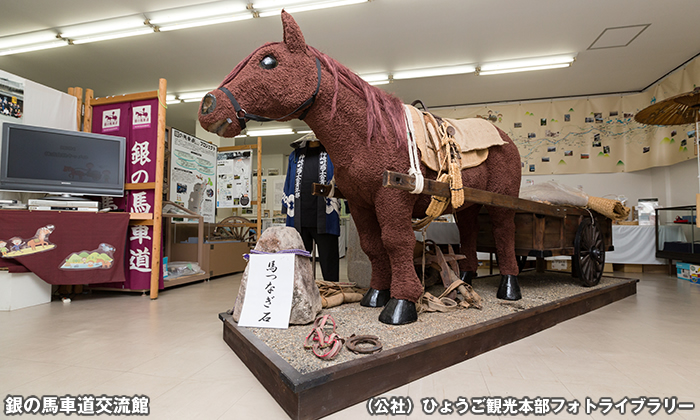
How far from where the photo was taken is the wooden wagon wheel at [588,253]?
8.81 ft

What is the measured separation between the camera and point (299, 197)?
2.66 meters

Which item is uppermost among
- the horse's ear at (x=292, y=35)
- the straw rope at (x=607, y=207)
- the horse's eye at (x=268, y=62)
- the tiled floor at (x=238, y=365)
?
the horse's ear at (x=292, y=35)

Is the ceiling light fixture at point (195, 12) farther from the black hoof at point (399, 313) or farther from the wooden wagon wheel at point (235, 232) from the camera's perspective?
the black hoof at point (399, 313)

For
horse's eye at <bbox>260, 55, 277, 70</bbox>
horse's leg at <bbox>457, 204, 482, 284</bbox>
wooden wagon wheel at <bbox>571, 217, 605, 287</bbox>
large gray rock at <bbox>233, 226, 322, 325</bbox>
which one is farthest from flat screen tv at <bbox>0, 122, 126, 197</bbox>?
wooden wagon wheel at <bbox>571, 217, 605, 287</bbox>

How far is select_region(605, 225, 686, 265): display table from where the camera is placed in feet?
16.2

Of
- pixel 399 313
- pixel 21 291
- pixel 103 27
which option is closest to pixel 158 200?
pixel 21 291

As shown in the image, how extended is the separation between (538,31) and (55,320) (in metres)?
5.70

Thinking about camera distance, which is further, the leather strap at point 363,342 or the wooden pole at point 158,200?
the wooden pole at point 158,200

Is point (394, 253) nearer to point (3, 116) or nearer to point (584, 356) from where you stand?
point (584, 356)

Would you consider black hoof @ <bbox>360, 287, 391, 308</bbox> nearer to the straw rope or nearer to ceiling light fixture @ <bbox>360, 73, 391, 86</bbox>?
the straw rope

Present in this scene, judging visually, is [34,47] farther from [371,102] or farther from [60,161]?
[371,102]

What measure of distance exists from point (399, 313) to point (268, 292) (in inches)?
25.6

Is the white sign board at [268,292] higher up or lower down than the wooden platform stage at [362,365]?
higher up

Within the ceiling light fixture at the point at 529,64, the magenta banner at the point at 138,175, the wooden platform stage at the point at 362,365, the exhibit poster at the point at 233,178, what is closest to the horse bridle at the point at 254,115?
the wooden platform stage at the point at 362,365
